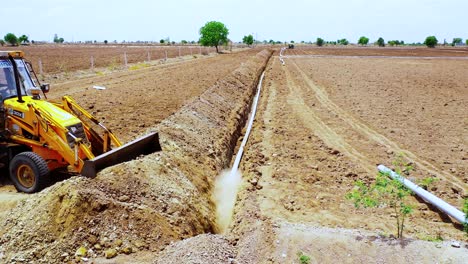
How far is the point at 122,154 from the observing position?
7867 mm

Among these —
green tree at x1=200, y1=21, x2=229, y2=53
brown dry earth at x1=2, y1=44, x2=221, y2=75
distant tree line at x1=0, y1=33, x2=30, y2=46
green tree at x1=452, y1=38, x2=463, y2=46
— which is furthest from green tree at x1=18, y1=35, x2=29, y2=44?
green tree at x1=452, y1=38, x2=463, y2=46

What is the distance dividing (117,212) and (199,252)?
154cm

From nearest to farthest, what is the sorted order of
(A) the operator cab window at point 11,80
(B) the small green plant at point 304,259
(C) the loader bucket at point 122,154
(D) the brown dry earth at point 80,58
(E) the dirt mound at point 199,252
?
(E) the dirt mound at point 199,252, (B) the small green plant at point 304,259, (C) the loader bucket at point 122,154, (A) the operator cab window at point 11,80, (D) the brown dry earth at point 80,58

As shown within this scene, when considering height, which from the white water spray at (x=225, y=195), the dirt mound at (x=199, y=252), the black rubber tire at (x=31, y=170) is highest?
the black rubber tire at (x=31, y=170)

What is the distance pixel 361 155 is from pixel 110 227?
732 cm

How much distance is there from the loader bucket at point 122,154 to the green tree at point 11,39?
392 ft

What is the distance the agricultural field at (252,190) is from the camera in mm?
5551

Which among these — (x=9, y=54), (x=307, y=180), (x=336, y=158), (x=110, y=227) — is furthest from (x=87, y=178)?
(x=336, y=158)

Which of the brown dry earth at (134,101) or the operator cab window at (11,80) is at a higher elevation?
the operator cab window at (11,80)

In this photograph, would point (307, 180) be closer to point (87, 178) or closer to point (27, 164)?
point (87, 178)

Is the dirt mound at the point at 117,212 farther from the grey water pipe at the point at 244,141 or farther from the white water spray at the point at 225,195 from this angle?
the grey water pipe at the point at 244,141

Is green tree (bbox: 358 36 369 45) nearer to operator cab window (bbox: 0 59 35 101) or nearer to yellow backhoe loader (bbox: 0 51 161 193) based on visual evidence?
yellow backhoe loader (bbox: 0 51 161 193)

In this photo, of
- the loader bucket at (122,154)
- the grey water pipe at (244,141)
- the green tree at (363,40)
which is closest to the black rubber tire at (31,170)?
the loader bucket at (122,154)

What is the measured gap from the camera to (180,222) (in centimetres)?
664
